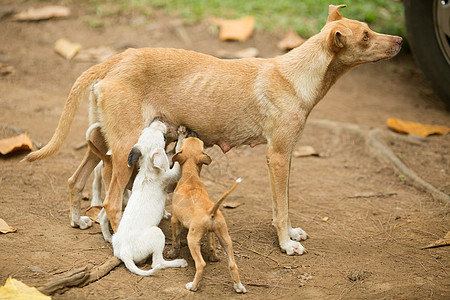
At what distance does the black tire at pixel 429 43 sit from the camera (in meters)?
7.75

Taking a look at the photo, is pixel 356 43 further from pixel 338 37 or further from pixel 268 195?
pixel 268 195

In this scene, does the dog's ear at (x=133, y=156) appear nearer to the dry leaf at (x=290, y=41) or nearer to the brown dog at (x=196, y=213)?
the brown dog at (x=196, y=213)

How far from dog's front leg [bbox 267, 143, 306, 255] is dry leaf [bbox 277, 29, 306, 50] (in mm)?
5297

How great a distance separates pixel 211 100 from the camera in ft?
17.8

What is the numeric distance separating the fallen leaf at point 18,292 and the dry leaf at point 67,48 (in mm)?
6661

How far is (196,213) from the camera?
14.7ft

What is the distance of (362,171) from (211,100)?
118 inches

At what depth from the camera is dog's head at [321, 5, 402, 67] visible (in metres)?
5.24

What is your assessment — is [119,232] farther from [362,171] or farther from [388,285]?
[362,171]

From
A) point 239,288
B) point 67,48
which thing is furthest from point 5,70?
point 239,288

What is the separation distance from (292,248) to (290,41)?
6074 mm

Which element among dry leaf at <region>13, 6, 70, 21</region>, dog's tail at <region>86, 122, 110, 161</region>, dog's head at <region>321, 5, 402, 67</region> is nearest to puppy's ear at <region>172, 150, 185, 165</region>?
dog's tail at <region>86, 122, 110, 161</region>

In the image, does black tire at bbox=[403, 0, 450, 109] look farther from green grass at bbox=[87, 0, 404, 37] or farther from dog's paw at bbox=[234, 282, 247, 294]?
dog's paw at bbox=[234, 282, 247, 294]

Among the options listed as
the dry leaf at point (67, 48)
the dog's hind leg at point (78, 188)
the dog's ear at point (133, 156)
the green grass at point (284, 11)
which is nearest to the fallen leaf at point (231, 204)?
the dog's hind leg at point (78, 188)
